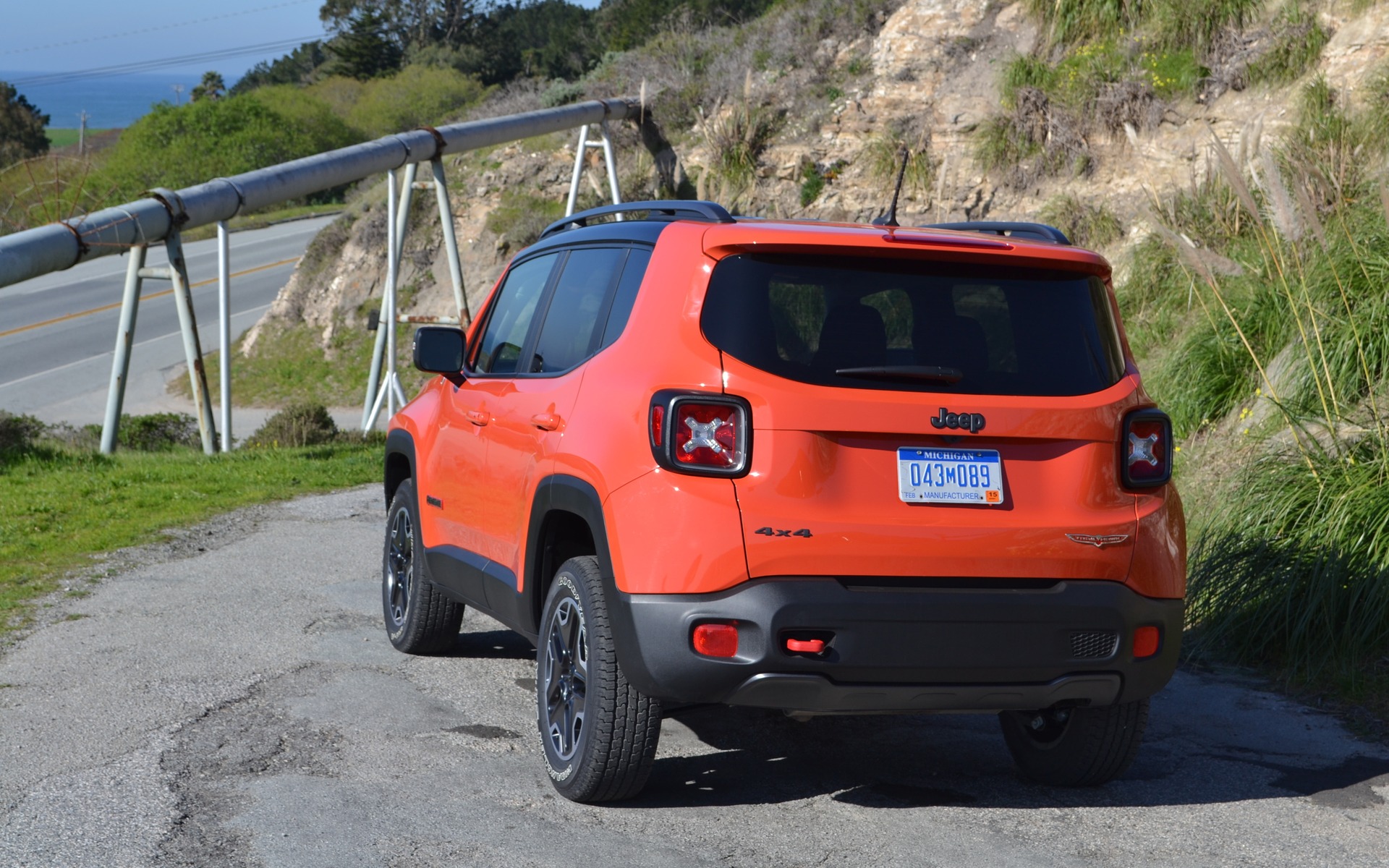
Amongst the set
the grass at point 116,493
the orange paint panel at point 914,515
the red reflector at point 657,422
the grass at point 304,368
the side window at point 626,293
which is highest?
the side window at point 626,293

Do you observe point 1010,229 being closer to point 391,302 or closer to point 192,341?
point 192,341

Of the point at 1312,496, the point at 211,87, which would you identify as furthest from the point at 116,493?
the point at 211,87

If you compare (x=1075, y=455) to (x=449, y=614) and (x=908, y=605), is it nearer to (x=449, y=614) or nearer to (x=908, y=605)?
(x=908, y=605)

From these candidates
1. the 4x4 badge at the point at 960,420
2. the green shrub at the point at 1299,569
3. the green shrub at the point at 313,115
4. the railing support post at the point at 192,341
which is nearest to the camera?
the 4x4 badge at the point at 960,420

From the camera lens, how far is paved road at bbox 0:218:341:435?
29.9 m

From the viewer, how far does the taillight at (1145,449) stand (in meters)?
4.48

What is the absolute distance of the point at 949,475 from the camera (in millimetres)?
4305

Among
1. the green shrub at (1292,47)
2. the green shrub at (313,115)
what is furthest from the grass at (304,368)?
the green shrub at (313,115)

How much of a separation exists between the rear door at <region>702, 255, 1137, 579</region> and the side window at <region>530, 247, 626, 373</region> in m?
0.76

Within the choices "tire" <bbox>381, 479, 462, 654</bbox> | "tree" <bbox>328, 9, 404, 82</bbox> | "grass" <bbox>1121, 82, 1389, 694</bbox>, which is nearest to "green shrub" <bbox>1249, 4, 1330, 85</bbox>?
"grass" <bbox>1121, 82, 1389, 694</bbox>

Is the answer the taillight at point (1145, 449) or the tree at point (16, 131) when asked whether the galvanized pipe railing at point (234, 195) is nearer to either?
the taillight at point (1145, 449)

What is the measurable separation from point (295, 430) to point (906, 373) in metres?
14.3

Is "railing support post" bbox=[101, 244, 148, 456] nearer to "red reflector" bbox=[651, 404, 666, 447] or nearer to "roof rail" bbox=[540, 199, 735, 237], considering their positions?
"roof rail" bbox=[540, 199, 735, 237]

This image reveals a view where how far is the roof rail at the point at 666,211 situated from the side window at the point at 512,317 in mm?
169
